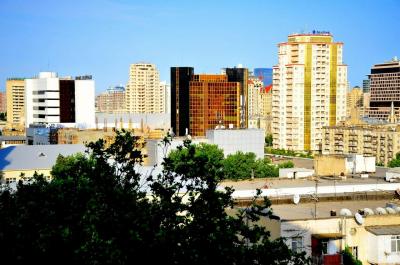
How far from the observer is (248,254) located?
17172mm

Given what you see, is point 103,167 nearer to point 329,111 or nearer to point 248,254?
point 248,254

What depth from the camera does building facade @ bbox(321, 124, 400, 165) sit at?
122938 mm

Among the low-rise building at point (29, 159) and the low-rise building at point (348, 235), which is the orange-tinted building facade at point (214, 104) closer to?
the low-rise building at point (29, 159)

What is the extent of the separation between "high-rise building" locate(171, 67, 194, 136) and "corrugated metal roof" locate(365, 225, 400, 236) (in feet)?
387

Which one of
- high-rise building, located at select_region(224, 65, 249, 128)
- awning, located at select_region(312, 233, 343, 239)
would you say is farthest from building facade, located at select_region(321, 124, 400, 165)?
awning, located at select_region(312, 233, 343, 239)

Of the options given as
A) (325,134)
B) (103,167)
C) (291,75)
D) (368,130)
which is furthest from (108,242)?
(291,75)

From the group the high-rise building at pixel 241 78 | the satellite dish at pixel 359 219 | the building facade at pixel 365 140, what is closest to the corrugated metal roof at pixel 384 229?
the satellite dish at pixel 359 219

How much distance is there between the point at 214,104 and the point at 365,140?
3144cm

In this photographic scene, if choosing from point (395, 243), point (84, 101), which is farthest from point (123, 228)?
point (84, 101)

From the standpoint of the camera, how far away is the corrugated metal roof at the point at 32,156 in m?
71.1

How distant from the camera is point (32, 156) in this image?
75.6m

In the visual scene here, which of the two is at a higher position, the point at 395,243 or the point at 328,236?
the point at 328,236

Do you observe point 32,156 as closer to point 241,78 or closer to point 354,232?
point 354,232

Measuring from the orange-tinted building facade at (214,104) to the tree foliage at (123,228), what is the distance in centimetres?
12389
